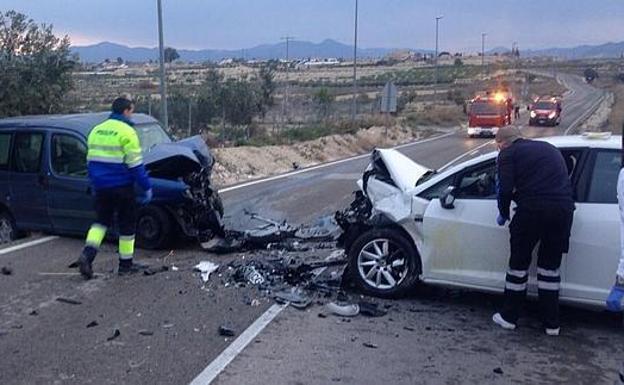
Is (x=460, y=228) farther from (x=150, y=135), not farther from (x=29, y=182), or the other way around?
(x=29, y=182)

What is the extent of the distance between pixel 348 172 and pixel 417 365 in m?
15.7

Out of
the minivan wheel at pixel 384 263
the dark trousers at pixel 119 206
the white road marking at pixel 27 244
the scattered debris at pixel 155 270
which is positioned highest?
the dark trousers at pixel 119 206

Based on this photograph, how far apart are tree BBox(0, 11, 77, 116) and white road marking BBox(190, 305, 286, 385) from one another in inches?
551

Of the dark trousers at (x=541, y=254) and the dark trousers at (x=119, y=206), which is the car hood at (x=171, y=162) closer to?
the dark trousers at (x=119, y=206)

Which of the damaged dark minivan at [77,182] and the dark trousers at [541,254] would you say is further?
the damaged dark minivan at [77,182]

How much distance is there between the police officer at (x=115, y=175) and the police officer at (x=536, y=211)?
12.7 feet

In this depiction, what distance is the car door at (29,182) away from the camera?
1030 cm

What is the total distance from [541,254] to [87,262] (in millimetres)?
4647

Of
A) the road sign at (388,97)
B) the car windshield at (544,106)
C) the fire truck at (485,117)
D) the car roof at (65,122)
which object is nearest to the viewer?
the car roof at (65,122)

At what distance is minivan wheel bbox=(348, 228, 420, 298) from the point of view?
24.2 feet

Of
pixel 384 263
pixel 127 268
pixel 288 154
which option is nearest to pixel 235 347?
pixel 384 263

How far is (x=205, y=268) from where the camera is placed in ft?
28.0

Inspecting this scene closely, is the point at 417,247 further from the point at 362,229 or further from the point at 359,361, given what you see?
the point at 359,361

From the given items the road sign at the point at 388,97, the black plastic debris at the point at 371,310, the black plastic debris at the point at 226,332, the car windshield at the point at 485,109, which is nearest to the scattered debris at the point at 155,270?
the black plastic debris at the point at 226,332
